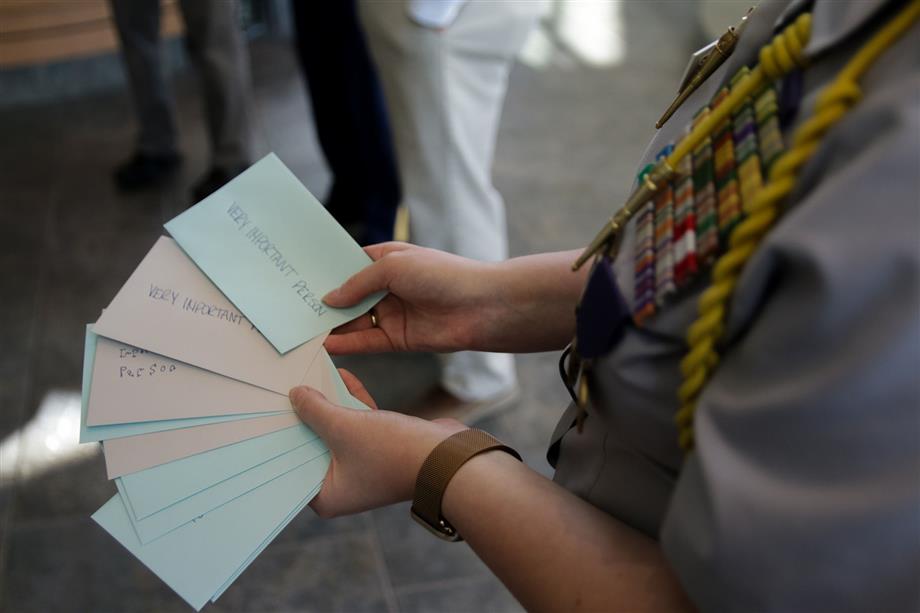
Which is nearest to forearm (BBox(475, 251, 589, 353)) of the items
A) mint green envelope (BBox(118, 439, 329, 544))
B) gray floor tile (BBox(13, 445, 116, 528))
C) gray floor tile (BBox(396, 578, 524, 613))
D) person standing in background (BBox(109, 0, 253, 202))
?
mint green envelope (BBox(118, 439, 329, 544))

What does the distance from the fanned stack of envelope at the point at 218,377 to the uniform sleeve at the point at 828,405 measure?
0.43 meters

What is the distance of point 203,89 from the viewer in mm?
2270

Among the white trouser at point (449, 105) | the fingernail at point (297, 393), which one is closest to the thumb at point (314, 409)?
the fingernail at point (297, 393)

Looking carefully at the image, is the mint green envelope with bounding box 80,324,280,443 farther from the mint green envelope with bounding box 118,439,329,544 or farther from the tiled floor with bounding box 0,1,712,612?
the tiled floor with bounding box 0,1,712,612

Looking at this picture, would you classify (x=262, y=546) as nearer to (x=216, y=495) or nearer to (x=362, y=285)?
A: (x=216, y=495)

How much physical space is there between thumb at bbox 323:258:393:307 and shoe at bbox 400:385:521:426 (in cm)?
91

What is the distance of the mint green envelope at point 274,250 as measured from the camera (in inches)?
34.6

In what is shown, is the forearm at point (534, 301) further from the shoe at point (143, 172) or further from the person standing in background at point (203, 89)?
the shoe at point (143, 172)

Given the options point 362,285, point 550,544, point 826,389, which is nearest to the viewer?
point 826,389

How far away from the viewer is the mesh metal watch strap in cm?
70

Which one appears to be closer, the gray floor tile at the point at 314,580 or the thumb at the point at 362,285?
the thumb at the point at 362,285

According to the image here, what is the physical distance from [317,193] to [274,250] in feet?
4.95

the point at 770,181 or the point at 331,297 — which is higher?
the point at 770,181

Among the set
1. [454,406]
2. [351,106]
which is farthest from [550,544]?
[351,106]
